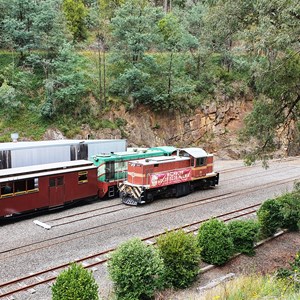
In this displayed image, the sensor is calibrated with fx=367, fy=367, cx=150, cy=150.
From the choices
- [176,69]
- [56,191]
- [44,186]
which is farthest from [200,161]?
[176,69]

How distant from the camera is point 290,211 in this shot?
16.5m

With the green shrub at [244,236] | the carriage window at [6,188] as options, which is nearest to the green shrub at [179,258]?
the green shrub at [244,236]

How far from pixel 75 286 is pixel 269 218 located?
33.1 ft

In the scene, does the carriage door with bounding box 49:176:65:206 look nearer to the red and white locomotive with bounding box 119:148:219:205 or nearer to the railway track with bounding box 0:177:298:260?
the railway track with bounding box 0:177:298:260

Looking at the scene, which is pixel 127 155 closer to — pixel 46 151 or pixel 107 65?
pixel 46 151

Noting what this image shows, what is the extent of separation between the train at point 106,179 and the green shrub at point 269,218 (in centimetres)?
722

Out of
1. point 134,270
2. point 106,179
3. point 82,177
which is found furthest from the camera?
point 106,179

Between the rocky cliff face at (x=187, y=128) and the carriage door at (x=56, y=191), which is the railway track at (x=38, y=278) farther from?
the rocky cliff face at (x=187, y=128)

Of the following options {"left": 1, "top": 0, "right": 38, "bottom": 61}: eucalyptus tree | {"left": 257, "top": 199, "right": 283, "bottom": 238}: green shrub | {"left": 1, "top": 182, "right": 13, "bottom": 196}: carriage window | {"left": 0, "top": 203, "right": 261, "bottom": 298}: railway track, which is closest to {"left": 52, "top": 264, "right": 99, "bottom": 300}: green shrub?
{"left": 0, "top": 203, "right": 261, "bottom": 298}: railway track

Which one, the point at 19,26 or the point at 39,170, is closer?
the point at 39,170

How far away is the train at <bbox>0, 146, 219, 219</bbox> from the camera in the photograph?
18.0 meters

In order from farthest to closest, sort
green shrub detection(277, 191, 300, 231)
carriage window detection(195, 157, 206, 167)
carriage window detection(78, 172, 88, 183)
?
carriage window detection(195, 157, 206, 167)
carriage window detection(78, 172, 88, 183)
green shrub detection(277, 191, 300, 231)

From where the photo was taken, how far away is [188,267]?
12242 millimetres

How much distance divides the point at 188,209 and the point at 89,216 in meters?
5.59
